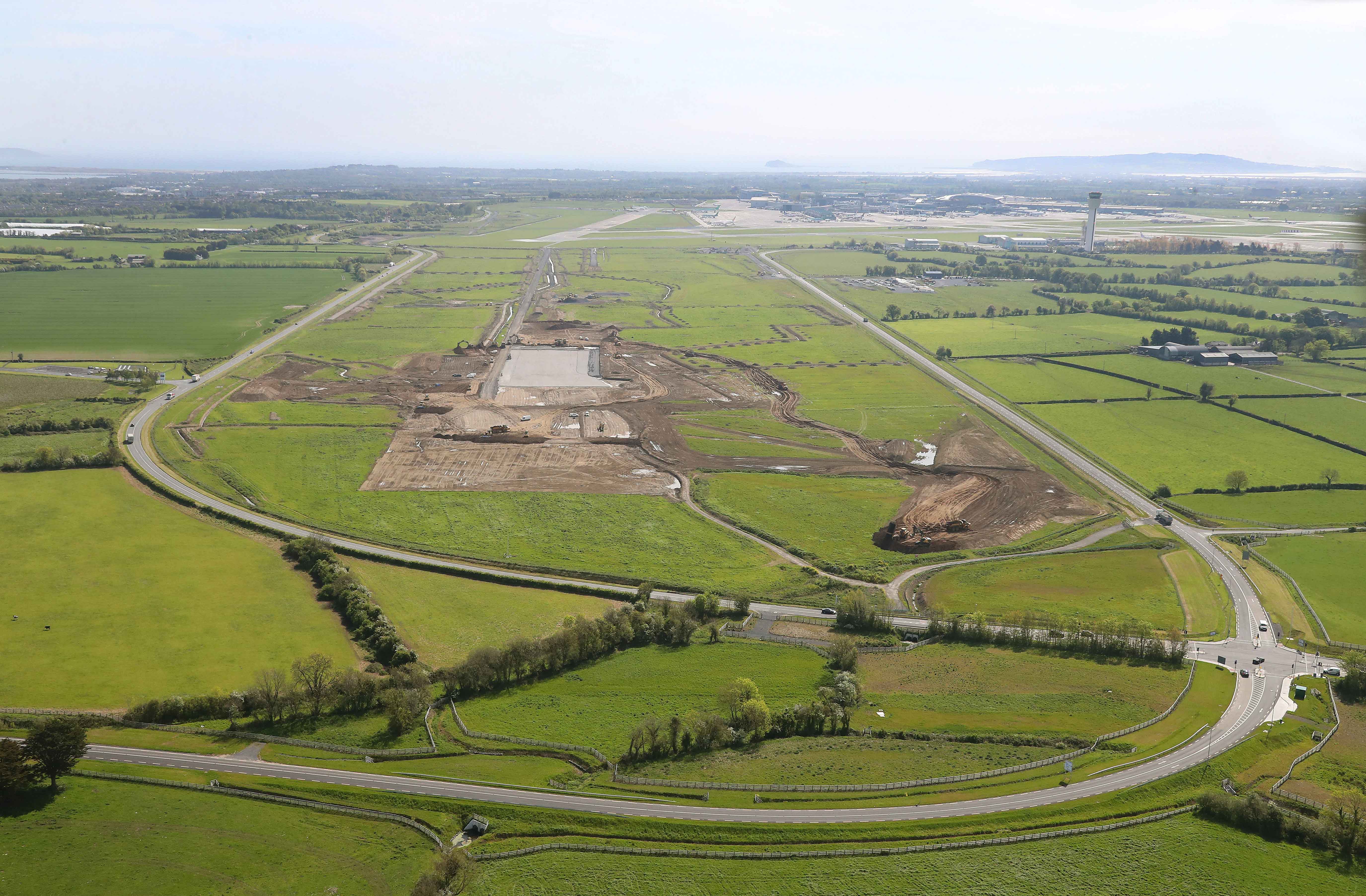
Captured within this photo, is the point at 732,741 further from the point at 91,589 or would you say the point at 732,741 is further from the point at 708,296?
the point at 708,296

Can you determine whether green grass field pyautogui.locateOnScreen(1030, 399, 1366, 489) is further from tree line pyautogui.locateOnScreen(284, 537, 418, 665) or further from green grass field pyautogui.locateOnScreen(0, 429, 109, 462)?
green grass field pyautogui.locateOnScreen(0, 429, 109, 462)

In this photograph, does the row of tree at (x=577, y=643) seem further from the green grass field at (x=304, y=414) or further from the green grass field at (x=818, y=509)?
the green grass field at (x=304, y=414)

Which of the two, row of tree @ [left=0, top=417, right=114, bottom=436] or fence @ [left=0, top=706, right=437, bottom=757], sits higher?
row of tree @ [left=0, top=417, right=114, bottom=436]

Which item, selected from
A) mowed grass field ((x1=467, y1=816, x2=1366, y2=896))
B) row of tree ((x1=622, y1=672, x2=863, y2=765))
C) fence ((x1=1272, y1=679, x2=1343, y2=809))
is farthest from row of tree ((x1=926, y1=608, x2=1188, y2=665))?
mowed grass field ((x1=467, y1=816, x2=1366, y2=896))

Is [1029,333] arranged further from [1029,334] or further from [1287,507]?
[1287,507]

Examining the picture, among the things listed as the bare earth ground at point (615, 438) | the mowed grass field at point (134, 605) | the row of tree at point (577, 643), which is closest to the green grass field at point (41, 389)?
the bare earth ground at point (615, 438)
